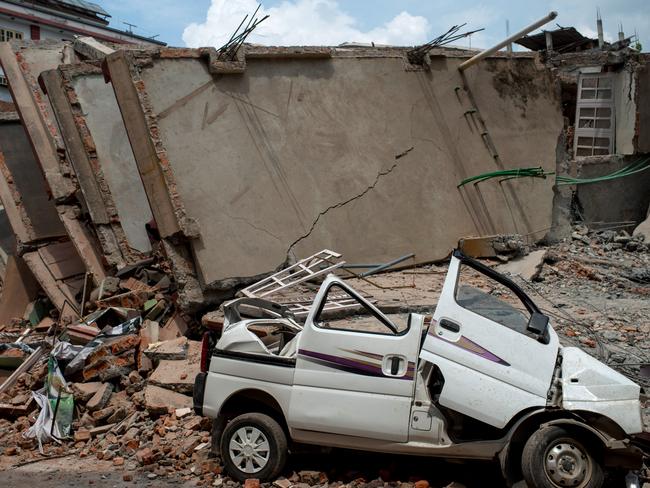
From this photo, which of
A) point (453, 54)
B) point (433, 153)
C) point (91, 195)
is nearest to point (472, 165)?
point (433, 153)

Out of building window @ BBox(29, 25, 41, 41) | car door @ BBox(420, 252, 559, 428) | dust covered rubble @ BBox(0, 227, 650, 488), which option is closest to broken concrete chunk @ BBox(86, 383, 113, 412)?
dust covered rubble @ BBox(0, 227, 650, 488)

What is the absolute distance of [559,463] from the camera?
175 inches

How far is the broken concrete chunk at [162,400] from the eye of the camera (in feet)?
23.2

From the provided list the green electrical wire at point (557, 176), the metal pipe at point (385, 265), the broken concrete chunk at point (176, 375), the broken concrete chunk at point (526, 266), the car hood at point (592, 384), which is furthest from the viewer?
the green electrical wire at point (557, 176)

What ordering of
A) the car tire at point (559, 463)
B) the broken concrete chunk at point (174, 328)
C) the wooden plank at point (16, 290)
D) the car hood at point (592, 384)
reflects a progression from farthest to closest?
the wooden plank at point (16, 290)
the broken concrete chunk at point (174, 328)
the car hood at point (592, 384)
the car tire at point (559, 463)

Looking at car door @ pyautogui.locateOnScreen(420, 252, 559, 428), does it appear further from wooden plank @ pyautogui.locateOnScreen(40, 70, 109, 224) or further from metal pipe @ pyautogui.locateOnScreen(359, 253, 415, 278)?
wooden plank @ pyautogui.locateOnScreen(40, 70, 109, 224)

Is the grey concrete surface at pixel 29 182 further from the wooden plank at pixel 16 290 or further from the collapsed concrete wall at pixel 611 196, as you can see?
Answer: the collapsed concrete wall at pixel 611 196

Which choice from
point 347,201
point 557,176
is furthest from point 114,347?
point 557,176

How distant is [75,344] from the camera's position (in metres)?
8.85

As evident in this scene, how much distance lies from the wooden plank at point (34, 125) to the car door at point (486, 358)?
8.88 metres

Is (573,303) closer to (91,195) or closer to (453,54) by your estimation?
(453,54)

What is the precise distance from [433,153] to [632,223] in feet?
16.5

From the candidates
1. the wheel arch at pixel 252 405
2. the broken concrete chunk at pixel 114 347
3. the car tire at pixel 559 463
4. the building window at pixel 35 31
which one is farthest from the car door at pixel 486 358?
the building window at pixel 35 31

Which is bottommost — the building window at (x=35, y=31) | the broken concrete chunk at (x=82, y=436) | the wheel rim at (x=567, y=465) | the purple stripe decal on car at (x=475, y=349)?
the broken concrete chunk at (x=82, y=436)
